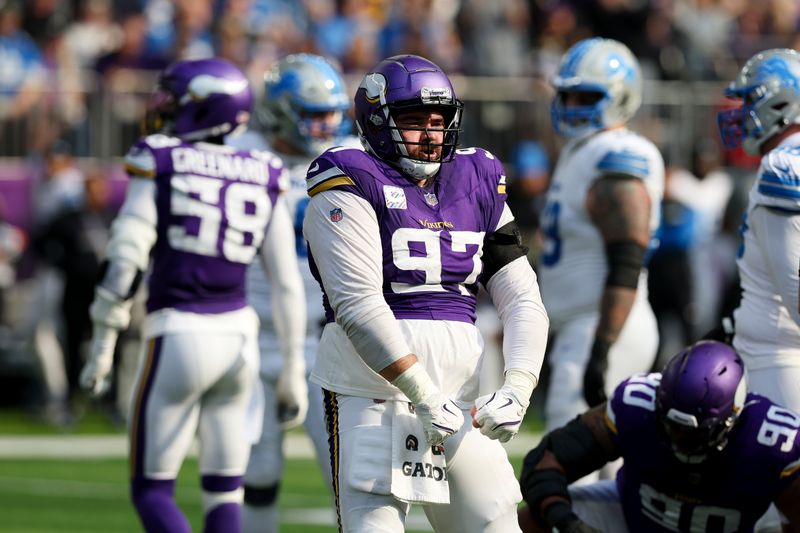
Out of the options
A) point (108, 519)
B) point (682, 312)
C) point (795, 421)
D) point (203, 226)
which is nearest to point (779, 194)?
point (795, 421)

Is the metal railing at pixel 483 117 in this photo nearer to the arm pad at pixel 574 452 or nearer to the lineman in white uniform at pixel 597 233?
the lineman in white uniform at pixel 597 233

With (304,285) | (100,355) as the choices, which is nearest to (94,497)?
(304,285)

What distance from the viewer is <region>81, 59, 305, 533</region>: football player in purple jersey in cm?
591

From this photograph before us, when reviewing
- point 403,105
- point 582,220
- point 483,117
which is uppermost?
point 403,105

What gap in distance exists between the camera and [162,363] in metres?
5.93

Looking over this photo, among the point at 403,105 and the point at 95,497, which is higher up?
the point at 403,105

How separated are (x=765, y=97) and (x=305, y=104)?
214cm

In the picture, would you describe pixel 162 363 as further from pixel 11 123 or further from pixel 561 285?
pixel 11 123

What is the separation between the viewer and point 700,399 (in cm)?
512

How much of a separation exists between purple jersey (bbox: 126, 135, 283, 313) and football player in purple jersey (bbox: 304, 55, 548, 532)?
1331mm

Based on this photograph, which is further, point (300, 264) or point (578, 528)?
point (300, 264)

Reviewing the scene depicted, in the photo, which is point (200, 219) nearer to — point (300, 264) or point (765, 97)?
point (300, 264)

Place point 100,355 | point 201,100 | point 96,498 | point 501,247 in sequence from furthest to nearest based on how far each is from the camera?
1. point 96,498
2. point 201,100
3. point 100,355
4. point 501,247

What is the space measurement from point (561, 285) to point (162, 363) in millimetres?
1896
